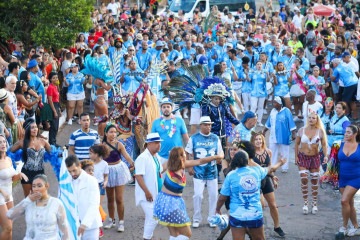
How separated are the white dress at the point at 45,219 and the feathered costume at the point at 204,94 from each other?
17.8 feet

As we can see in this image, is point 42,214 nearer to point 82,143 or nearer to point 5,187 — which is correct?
point 5,187

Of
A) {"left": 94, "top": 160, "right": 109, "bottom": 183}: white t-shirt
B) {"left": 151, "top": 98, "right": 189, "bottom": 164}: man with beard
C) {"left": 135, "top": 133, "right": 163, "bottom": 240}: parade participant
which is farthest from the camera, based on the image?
{"left": 151, "top": 98, "right": 189, "bottom": 164}: man with beard

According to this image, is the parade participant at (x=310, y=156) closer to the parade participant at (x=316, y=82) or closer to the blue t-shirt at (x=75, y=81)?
the parade participant at (x=316, y=82)

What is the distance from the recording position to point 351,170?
1134 centimetres

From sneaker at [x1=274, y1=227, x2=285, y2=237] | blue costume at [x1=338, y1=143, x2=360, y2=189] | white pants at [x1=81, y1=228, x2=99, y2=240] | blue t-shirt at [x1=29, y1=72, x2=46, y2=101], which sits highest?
blue t-shirt at [x1=29, y1=72, x2=46, y2=101]

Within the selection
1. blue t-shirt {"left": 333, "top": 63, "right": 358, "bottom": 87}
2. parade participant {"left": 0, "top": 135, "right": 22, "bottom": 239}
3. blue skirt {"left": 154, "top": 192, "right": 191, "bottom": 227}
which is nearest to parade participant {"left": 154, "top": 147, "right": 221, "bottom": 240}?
blue skirt {"left": 154, "top": 192, "right": 191, "bottom": 227}

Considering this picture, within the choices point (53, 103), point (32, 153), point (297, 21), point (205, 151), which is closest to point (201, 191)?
point (205, 151)

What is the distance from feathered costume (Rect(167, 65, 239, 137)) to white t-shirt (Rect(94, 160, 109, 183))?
118 inches

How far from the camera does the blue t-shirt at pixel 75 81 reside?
1841 cm

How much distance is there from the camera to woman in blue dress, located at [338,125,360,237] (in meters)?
11.3

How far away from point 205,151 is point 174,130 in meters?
1.28

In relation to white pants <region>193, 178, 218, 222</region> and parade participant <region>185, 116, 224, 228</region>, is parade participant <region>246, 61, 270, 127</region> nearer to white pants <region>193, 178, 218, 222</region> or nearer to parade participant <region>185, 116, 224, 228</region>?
parade participant <region>185, 116, 224, 228</region>

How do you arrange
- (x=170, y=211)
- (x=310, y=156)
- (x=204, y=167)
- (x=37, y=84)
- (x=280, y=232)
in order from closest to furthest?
(x=170, y=211), (x=280, y=232), (x=204, y=167), (x=310, y=156), (x=37, y=84)

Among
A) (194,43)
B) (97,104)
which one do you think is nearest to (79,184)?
(97,104)
